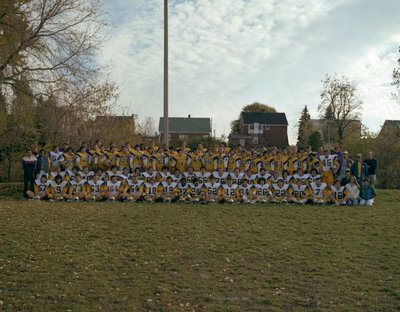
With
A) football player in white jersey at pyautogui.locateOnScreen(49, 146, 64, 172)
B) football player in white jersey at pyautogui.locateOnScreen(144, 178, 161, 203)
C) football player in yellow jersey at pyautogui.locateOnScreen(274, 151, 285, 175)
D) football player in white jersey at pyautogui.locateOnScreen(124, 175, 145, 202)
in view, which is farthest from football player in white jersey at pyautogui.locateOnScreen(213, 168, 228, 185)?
football player in white jersey at pyautogui.locateOnScreen(49, 146, 64, 172)

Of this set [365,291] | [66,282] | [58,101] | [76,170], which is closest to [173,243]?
[66,282]

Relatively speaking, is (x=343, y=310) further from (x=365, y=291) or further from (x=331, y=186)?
(x=331, y=186)

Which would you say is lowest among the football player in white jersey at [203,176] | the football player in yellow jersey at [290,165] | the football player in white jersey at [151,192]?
the football player in white jersey at [151,192]

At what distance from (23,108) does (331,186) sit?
1269cm

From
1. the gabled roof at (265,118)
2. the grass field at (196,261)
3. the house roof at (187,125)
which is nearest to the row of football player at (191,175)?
the grass field at (196,261)

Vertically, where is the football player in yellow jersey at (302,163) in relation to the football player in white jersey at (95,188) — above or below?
above

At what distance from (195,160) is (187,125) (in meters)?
53.1

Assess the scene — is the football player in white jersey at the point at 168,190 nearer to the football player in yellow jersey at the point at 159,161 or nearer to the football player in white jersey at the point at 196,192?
the football player in white jersey at the point at 196,192

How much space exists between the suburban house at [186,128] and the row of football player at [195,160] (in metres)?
49.8

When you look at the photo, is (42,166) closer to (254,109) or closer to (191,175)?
(191,175)

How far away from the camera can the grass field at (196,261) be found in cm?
503

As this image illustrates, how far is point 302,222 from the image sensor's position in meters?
9.90

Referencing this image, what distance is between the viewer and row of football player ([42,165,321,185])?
13844mm

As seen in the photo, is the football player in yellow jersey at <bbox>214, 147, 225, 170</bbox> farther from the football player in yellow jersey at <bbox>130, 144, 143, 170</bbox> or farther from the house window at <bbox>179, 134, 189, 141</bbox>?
the house window at <bbox>179, 134, 189, 141</bbox>
